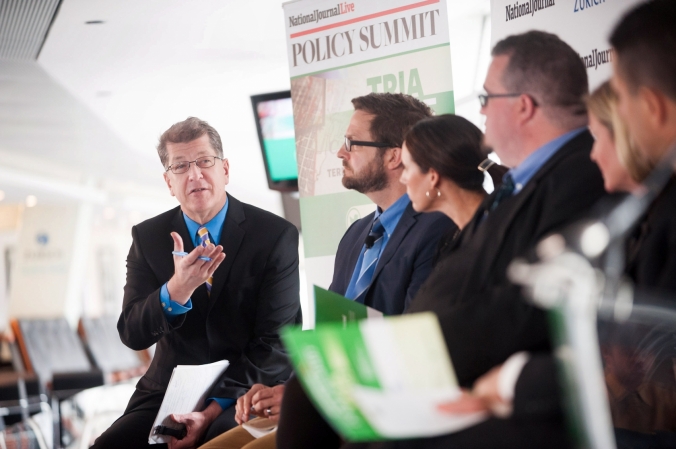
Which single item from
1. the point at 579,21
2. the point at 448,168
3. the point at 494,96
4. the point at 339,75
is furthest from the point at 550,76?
the point at 339,75

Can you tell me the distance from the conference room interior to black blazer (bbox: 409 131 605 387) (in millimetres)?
59

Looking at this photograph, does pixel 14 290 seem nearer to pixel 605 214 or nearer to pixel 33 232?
pixel 33 232

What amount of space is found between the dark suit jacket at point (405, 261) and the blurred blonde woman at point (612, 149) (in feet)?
2.83

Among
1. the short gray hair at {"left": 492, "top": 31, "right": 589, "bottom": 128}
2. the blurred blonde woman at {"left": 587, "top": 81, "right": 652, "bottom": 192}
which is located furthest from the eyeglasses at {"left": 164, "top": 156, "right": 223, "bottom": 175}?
the blurred blonde woman at {"left": 587, "top": 81, "right": 652, "bottom": 192}

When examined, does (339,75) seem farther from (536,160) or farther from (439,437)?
(439,437)

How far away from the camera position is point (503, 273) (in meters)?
1.33

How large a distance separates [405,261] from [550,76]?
81cm

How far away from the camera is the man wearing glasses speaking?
8.81 feet

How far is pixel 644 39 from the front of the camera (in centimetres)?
118

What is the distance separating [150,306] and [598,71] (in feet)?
6.41

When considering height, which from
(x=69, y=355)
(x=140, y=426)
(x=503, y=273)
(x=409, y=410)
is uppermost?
(x=503, y=273)

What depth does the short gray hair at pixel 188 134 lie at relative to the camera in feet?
10.3

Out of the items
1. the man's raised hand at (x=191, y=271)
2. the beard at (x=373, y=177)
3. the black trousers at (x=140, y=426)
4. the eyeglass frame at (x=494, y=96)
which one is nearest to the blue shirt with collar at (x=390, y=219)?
the beard at (x=373, y=177)

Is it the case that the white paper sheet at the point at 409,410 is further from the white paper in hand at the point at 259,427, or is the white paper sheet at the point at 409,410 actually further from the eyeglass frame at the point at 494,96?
the white paper in hand at the point at 259,427
